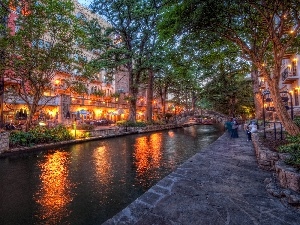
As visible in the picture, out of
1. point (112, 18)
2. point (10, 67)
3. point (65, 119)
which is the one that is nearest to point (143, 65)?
point (112, 18)

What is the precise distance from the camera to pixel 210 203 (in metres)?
4.21

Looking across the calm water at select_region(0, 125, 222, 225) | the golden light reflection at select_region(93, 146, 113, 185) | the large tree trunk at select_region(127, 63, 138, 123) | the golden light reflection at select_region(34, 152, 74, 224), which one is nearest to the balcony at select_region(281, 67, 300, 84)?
the large tree trunk at select_region(127, 63, 138, 123)

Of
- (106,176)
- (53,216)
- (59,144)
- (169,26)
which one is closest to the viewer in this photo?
(53,216)

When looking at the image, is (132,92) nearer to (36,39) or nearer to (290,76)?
(36,39)

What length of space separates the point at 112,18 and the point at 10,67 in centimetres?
1546

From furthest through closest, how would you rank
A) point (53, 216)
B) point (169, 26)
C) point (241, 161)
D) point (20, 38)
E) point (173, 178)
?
point (20, 38) < point (169, 26) < point (241, 161) < point (173, 178) < point (53, 216)

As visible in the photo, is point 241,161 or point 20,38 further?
point 20,38

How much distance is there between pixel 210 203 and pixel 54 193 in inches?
179

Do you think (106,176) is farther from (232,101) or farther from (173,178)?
(232,101)

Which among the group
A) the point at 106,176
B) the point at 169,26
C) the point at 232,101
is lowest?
the point at 106,176

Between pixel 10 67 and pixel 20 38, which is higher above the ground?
pixel 20 38

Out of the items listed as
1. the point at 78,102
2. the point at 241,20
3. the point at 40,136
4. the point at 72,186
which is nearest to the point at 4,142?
the point at 40,136

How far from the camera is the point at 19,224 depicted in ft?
13.3

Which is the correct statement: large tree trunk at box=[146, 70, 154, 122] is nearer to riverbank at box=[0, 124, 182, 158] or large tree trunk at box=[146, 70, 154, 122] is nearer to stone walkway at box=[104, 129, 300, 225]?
riverbank at box=[0, 124, 182, 158]
